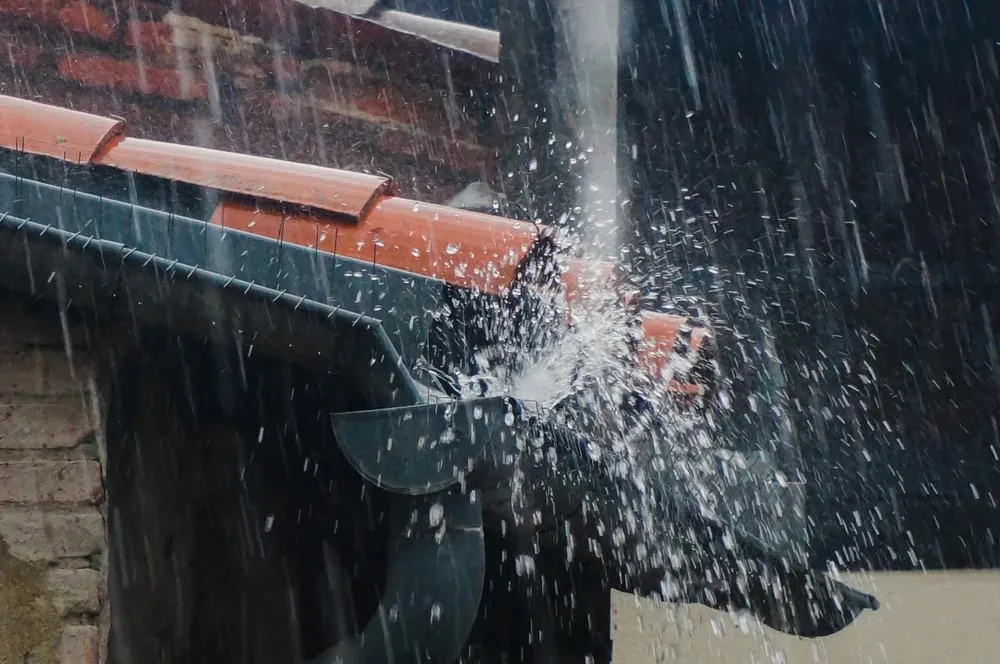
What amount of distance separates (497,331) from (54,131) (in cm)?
117

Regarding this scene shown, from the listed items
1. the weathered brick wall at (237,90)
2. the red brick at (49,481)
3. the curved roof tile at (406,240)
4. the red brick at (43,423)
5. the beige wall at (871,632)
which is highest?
the weathered brick wall at (237,90)

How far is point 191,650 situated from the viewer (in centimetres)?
244

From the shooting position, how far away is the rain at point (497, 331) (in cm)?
185

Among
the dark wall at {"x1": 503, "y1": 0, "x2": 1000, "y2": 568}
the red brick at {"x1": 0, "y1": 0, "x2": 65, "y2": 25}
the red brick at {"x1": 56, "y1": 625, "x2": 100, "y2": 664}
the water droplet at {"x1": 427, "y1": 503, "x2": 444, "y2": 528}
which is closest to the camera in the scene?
the water droplet at {"x1": 427, "y1": 503, "x2": 444, "y2": 528}

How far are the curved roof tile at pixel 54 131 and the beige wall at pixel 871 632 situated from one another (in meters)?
3.65

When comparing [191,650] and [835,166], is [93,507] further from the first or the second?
[835,166]

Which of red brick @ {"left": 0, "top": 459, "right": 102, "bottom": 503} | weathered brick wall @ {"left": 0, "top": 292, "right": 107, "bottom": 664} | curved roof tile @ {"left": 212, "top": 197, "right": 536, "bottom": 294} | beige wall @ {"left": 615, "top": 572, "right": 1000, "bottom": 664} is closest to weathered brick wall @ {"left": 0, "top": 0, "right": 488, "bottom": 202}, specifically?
curved roof tile @ {"left": 212, "top": 197, "right": 536, "bottom": 294}

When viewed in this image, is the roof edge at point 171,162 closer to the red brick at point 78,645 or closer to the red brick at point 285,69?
the red brick at point 78,645

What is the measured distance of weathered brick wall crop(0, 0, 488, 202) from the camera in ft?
14.3

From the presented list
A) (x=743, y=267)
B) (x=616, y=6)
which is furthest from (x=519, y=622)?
(x=616, y=6)

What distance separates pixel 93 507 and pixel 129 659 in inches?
18.0

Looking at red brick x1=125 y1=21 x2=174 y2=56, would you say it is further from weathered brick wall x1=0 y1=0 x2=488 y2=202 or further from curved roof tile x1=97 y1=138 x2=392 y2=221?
curved roof tile x1=97 y1=138 x2=392 y2=221

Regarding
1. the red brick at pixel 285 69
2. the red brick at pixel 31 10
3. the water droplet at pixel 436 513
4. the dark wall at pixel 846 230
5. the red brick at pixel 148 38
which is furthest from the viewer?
the dark wall at pixel 846 230

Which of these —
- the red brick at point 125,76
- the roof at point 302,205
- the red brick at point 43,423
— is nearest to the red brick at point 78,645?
the red brick at point 43,423
